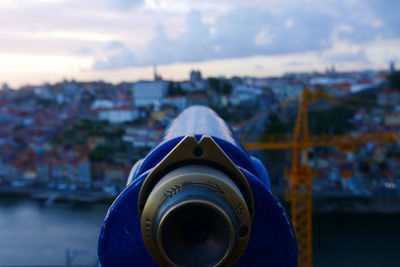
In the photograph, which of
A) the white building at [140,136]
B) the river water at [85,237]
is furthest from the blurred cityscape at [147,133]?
the river water at [85,237]

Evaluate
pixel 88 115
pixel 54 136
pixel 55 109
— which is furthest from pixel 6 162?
pixel 55 109

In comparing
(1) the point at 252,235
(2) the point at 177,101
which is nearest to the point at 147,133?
(2) the point at 177,101

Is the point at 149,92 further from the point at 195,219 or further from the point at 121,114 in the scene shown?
the point at 195,219

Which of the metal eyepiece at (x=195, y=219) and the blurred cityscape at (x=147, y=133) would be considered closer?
A: the metal eyepiece at (x=195, y=219)

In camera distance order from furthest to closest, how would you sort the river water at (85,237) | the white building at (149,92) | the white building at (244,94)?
the white building at (149,92), the white building at (244,94), the river water at (85,237)

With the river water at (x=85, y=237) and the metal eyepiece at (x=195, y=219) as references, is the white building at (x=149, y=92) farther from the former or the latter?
the metal eyepiece at (x=195, y=219)

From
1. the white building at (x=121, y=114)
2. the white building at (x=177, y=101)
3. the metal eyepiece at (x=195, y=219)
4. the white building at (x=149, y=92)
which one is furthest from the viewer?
the white building at (x=149, y=92)
